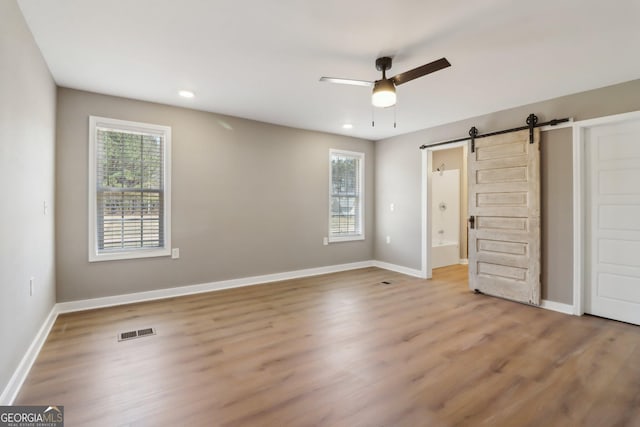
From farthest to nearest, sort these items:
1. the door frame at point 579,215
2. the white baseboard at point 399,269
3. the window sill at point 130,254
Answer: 1. the white baseboard at point 399,269
2. the window sill at point 130,254
3. the door frame at point 579,215

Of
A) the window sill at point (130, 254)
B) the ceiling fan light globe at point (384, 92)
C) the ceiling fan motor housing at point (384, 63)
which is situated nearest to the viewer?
the ceiling fan light globe at point (384, 92)

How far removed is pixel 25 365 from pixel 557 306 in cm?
516

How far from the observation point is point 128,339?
2.76 metres

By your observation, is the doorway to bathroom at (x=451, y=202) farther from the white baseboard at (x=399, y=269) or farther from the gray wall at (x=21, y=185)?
the gray wall at (x=21, y=185)

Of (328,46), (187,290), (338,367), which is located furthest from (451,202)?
(187,290)

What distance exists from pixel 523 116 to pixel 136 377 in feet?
16.1

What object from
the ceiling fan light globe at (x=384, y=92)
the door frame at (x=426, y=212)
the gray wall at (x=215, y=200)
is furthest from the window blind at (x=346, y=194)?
the ceiling fan light globe at (x=384, y=92)

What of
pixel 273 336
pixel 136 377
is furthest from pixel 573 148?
pixel 136 377

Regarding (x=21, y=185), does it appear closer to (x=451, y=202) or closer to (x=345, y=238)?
(x=345, y=238)

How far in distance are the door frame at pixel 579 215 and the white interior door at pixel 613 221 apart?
0.04 m

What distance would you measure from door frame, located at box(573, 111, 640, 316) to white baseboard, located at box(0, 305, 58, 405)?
5.08 meters

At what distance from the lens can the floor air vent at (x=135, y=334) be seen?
280cm

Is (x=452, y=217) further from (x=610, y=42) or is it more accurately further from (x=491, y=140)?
(x=610, y=42)

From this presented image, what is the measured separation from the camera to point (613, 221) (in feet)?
10.8
